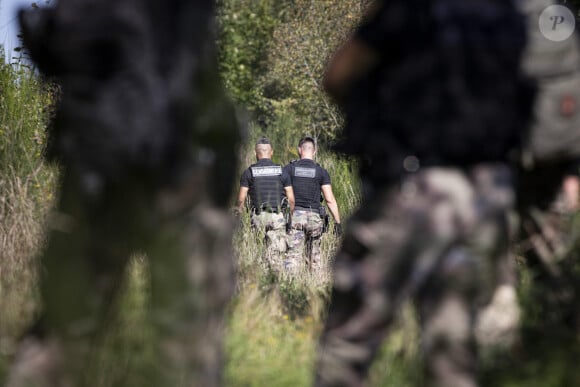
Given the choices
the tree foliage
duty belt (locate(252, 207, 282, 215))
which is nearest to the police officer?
duty belt (locate(252, 207, 282, 215))

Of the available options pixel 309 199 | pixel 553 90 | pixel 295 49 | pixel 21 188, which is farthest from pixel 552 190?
pixel 295 49

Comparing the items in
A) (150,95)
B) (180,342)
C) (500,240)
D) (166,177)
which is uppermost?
(150,95)

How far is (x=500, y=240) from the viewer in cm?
252

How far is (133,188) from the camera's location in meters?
2.25

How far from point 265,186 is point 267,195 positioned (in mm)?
131

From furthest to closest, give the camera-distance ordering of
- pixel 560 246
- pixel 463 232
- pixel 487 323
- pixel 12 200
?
pixel 12 200 < pixel 560 246 < pixel 487 323 < pixel 463 232

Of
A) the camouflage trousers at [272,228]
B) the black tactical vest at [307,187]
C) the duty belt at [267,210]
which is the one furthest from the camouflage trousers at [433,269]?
the black tactical vest at [307,187]

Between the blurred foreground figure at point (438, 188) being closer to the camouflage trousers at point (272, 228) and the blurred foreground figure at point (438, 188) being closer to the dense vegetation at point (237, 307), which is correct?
the dense vegetation at point (237, 307)

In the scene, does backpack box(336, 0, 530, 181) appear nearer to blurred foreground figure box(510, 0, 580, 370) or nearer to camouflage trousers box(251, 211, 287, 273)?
blurred foreground figure box(510, 0, 580, 370)

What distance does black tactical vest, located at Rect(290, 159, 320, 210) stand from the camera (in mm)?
9555

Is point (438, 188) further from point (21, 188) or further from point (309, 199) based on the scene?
point (309, 199)

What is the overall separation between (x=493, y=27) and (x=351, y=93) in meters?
0.57

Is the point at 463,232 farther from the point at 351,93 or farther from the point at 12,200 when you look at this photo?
the point at 12,200

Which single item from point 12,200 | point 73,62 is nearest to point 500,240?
point 73,62
